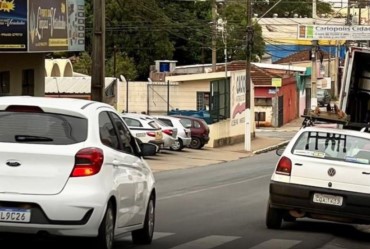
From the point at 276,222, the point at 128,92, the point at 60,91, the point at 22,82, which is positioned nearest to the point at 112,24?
the point at 128,92

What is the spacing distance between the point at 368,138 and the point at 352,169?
0.58 meters

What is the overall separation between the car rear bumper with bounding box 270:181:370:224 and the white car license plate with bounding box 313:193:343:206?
0.04 m

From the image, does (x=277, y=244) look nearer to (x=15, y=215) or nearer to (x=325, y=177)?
(x=325, y=177)

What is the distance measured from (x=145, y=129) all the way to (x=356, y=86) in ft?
54.3

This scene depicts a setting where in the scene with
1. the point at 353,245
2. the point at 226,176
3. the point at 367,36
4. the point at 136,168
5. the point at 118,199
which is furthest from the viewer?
the point at 367,36

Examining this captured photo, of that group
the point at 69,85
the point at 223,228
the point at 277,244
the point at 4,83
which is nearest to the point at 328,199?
the point at 277,244

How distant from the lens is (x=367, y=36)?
52.8 metres

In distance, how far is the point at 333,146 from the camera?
13711mm

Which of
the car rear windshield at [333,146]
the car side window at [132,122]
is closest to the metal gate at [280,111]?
the car side window at [132,122]

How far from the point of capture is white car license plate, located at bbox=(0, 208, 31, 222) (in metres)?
9.27

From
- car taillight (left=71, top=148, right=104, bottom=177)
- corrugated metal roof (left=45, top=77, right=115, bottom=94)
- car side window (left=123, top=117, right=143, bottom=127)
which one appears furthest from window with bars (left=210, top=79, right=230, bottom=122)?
car taillight (left=71, top=148, right=104, bottom=177)

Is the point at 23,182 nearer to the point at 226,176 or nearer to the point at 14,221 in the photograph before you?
the point at 14,221

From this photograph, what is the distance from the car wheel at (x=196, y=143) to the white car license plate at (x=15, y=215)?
35.0m

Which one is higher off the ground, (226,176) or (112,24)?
(112,24)
